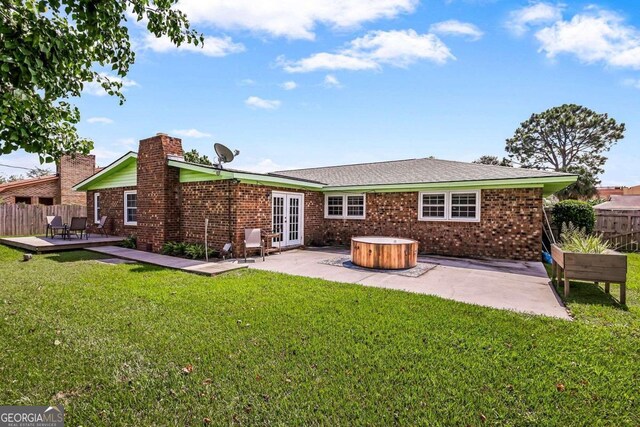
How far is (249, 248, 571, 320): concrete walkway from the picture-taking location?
5.39 m

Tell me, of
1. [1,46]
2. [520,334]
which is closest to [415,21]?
[520,334]

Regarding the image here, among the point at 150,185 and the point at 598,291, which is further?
the point at 150,185

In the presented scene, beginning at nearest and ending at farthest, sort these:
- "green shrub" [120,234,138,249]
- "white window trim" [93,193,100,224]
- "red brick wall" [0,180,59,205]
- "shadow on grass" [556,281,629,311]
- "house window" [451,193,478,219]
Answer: "shadow on grass" [556,281,629,311]
"house window" [451,193,478,219]
"green shrub" [120,234,138,249]
"white window trim" [93,193,100,224]
"red brick wall" [0,180,59,205]

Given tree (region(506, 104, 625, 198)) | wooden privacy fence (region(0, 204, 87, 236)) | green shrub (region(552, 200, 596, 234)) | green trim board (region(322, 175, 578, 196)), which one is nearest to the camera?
green trim board (region(322, 175, 578, 196))

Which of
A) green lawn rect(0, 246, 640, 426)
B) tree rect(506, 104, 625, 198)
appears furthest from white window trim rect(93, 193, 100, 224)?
tree rect(506, 104, 625, 198)

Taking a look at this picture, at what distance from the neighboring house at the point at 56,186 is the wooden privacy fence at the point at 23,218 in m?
7.48

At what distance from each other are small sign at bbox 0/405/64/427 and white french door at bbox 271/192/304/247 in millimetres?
8508

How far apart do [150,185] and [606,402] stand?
39.3 feet

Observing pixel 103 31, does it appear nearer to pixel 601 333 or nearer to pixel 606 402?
pixel 606 402

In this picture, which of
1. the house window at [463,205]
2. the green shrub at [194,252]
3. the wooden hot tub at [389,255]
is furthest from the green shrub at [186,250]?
the house window at [463,205]

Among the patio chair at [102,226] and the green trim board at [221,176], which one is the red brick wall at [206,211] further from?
the patio chair at [102,226]

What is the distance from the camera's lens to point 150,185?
35.2 ft

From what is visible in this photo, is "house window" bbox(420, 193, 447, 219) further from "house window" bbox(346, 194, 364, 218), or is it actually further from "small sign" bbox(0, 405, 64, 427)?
"small sign" bbox(0, 405, 64, 427)

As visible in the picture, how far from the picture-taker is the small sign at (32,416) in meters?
2.41
